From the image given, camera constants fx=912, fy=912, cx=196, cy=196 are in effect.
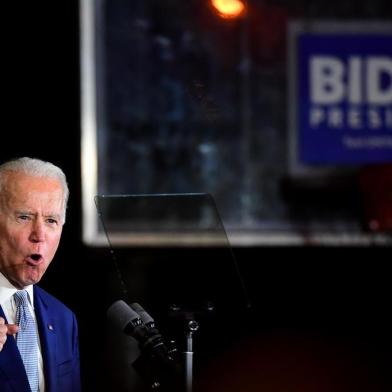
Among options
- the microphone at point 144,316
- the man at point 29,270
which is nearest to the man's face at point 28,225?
the man at point 29,270

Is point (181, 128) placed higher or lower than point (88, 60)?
lower

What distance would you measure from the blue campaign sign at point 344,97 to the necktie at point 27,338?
346 centimetres

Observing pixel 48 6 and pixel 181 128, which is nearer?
pixel 48 6

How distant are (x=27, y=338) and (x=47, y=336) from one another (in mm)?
57

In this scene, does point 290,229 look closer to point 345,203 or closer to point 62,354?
point 345,203

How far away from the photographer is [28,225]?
6.98 ft

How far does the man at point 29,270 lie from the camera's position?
2088 millimetres

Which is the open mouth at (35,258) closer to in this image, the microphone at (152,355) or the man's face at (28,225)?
the man's face at (28,225)

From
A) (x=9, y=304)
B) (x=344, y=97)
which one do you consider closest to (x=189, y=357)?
(x=9, y=304)

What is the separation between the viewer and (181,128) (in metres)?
5.37

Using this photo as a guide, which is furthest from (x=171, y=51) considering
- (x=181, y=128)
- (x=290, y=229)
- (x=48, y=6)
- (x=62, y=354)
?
(x=62, y=354)

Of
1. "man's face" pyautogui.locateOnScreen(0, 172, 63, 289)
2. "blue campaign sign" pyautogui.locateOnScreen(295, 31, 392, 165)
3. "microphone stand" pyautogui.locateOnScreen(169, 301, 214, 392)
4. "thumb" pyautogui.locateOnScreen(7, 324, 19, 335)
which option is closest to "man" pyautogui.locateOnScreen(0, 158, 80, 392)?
"man's face" pyautogui.locateOnScreen(0, 172, 63, 289)

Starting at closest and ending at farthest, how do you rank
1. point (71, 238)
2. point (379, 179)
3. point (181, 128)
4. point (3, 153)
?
1. point (3, 153)
2. point (71, 238)
3. point (379, 179)
4. point (181, 128)

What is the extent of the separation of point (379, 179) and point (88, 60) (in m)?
1.75
